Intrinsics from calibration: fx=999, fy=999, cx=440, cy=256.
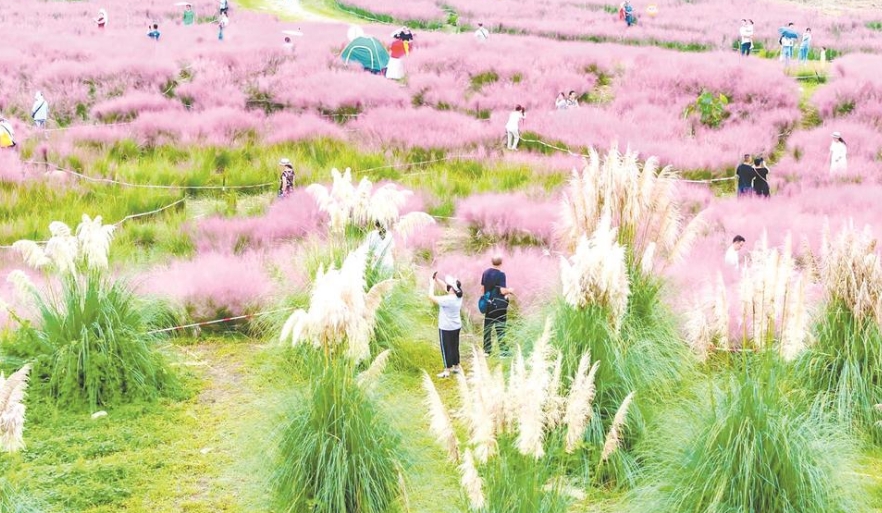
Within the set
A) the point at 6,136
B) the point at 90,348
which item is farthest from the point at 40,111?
the point at 90,348

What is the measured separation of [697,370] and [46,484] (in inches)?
248

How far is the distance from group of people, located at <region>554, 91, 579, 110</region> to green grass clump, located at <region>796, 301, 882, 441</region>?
15.5 metres

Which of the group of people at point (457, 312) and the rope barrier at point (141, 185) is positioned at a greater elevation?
the group of people at point (457, 312)

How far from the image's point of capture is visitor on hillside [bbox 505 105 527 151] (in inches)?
868

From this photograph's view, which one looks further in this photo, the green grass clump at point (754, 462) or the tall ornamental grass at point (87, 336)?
the tall ornamental grass at point (87, 336)

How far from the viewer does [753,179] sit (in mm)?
18219

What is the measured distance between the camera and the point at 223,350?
39.0 feet

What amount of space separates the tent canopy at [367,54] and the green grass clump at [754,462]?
891 inches

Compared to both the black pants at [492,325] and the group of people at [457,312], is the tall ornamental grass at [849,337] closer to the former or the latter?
the group of people at [457,312]

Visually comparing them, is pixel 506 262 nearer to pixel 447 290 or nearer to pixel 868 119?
pixel 447 290

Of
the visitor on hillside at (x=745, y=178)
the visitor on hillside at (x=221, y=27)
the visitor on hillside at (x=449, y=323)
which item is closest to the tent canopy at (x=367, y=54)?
the visitor on hillside at (x=221, y=27)

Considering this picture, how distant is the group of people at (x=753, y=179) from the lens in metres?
18.2

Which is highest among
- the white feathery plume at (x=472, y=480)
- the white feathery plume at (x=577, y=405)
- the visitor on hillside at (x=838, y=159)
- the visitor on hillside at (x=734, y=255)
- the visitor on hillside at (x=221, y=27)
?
the white feathery plume at (x=577, y=405)

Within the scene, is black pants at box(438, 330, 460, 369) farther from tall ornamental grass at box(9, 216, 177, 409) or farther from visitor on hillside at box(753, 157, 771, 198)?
visitor on hillside at box(753, 157, 771, 198)
